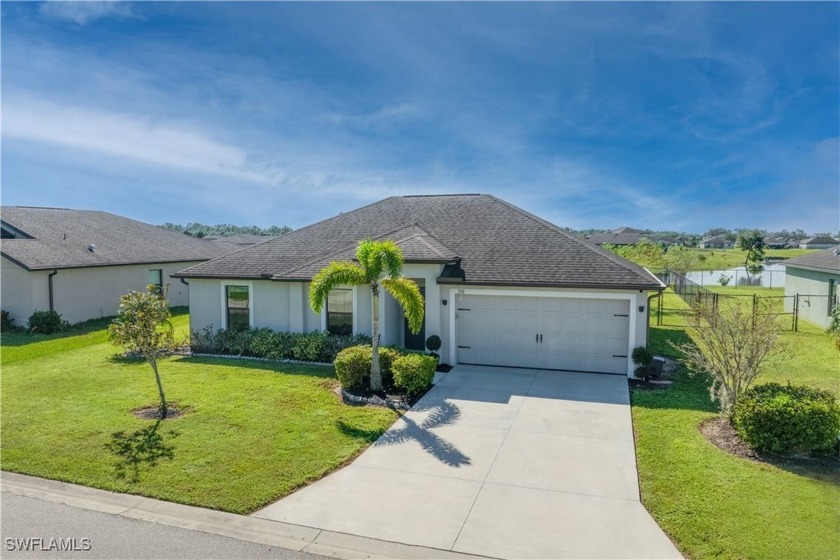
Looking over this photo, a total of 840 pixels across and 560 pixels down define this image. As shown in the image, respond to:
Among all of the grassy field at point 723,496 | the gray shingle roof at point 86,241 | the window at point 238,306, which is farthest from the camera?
the gray shingle roof at point 86,241

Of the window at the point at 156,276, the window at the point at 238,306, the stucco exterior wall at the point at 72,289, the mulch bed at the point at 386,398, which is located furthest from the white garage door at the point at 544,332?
the window at the point at 156,276

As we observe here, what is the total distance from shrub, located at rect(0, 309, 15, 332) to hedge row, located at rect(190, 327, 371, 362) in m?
10.3

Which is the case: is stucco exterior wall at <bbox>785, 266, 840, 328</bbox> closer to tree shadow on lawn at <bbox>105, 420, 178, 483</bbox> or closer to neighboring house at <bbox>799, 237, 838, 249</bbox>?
tree shadow on lawn at <bbox>105, 420, 178, 483</bbox>

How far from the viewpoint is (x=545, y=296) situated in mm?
13148

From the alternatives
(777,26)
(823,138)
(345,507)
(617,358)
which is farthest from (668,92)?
(345,507)

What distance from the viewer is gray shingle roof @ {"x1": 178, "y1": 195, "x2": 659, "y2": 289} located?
13289 mm

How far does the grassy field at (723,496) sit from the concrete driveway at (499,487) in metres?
0.30

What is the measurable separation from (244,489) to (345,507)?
158 centimetres

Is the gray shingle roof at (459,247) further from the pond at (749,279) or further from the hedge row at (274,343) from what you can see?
the pond at (749,279)

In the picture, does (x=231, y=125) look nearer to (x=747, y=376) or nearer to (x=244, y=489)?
(x=244, y=489)

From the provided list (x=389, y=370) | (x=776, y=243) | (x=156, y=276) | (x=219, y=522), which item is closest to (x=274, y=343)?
(x=389, y=370)

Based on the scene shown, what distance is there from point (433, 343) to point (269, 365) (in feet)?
16.5

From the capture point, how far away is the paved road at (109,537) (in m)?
5.44

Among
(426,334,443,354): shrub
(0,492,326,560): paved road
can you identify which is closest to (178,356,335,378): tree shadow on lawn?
(426,334,443,354): shrub
